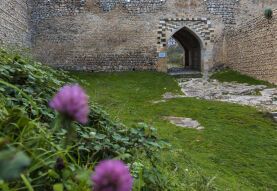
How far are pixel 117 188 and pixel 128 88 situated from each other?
7776mm

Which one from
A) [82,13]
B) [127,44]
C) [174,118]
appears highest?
[82,13]

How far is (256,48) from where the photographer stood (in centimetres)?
844

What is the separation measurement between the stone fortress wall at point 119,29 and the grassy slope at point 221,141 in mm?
4760

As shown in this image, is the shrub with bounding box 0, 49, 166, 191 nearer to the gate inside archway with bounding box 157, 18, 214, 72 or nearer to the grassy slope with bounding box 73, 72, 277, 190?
the grassy slope with bounding box 73, 72, 277, 190

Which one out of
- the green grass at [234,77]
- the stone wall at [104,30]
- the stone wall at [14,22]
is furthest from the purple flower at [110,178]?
the stone wall at [104,30]

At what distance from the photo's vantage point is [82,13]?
34.7 feet

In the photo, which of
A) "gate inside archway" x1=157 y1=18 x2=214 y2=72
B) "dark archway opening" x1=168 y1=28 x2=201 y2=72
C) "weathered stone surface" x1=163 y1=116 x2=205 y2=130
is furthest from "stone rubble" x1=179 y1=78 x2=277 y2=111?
"dark archway opening" x1=168 y1=28 x2=201 y2=72

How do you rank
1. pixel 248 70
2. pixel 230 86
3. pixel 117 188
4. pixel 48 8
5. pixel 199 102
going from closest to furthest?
pixel 117 188 → pixel 199 102 → pixel 230 86 → pixel 248 70 → pixel 48 8

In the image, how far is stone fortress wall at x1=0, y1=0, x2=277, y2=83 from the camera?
34.7 ft

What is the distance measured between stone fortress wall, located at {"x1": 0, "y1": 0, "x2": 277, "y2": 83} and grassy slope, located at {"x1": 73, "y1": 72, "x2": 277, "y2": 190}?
4.76 meters

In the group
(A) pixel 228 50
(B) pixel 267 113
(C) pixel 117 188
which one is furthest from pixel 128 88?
(C) pixel 117 188

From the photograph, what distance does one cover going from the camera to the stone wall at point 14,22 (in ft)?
26.9

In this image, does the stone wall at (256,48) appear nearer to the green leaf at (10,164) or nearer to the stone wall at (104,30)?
the stone wall at (104,30)

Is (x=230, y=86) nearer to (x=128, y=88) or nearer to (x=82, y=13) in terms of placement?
(x=128, y=88)
